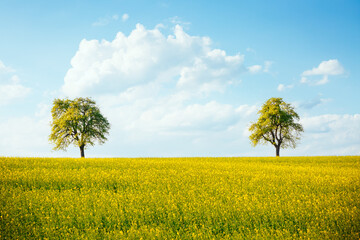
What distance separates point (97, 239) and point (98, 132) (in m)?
37.4

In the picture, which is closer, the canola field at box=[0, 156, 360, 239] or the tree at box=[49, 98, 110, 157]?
the canola field at box=[0, 156, 360, 239]

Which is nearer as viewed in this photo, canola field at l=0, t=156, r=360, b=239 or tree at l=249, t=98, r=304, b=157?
canola field at l=0, t=156, r=360, b=239

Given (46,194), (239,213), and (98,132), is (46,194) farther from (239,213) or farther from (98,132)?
(98,132)

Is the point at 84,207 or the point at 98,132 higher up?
the point at 98,132

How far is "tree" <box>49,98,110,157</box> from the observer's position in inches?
1684

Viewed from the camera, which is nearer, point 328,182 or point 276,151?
point 328,182

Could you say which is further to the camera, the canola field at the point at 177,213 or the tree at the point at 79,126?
the tree at the point at 79,126

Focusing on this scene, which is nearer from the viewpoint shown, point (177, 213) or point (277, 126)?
point (177, 213)

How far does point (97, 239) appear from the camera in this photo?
7883 millimetres

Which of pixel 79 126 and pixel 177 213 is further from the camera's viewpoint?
pixel 79 126

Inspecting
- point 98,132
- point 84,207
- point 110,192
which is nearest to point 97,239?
point 84,207

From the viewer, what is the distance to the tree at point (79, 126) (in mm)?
42781

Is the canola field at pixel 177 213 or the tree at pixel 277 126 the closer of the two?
the canola field at pixel 177 213

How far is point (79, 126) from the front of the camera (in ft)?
141
